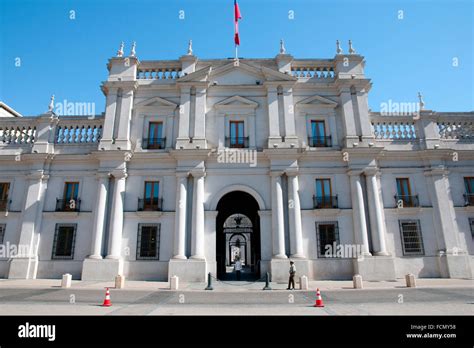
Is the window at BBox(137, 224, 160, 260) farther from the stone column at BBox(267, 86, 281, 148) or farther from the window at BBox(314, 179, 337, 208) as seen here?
the window at BBox(314, 179, 337, 208)

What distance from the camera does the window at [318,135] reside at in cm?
2217

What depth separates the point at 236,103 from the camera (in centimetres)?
2267

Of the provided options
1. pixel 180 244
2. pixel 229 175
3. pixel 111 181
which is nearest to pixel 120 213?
pixel 111 181

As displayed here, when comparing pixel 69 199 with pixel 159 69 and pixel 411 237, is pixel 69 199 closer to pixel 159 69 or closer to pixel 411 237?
pixel 159 69

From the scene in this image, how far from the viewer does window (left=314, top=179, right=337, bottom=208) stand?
20.6 metres

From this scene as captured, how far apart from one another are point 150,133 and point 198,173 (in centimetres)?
541

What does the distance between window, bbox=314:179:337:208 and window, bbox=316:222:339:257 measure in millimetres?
1326

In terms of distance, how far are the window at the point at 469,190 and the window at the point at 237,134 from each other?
1660 cm

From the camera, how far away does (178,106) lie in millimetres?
22766
